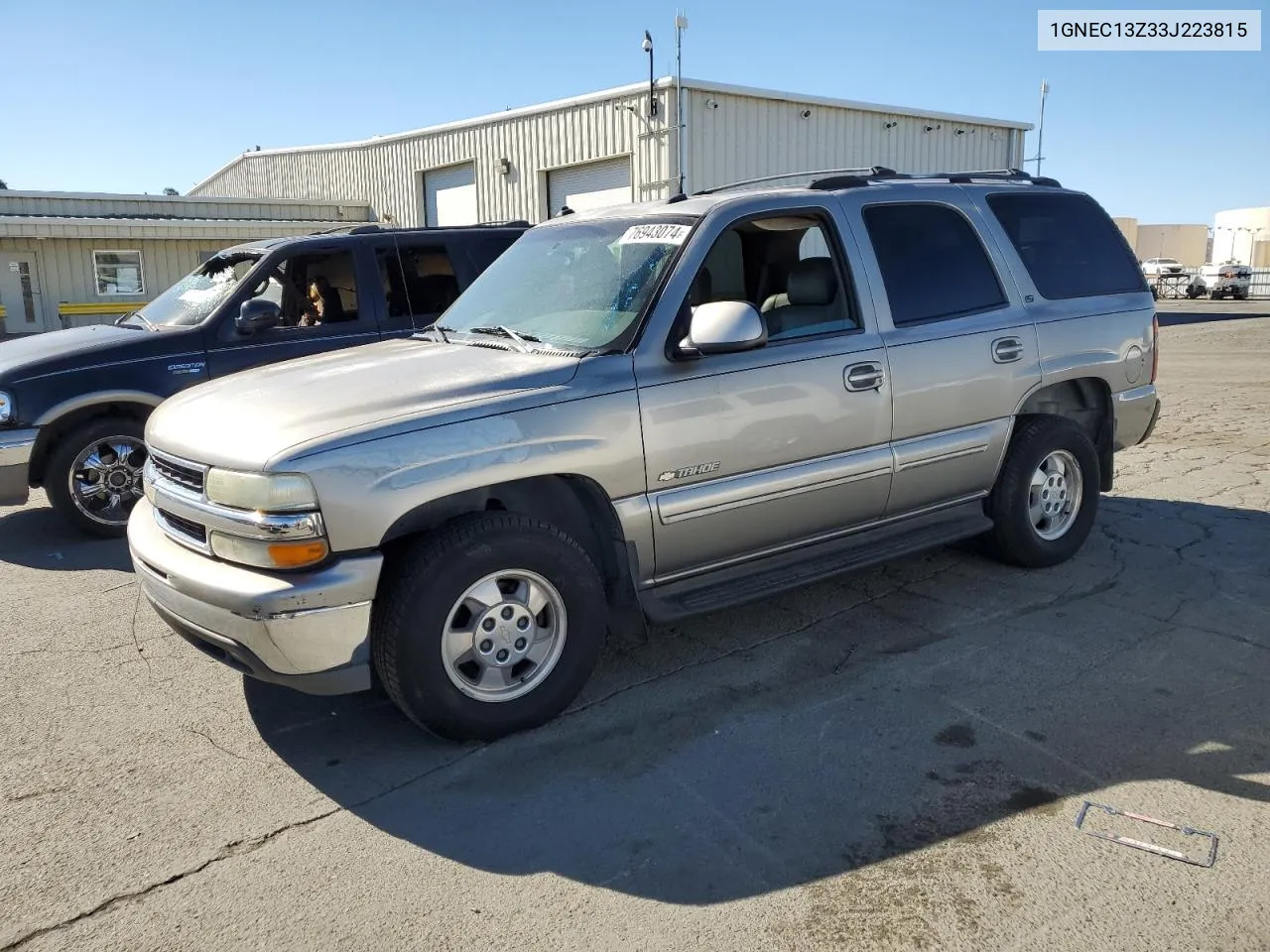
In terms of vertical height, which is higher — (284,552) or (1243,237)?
(1243,237)

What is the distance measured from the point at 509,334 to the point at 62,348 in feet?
13.5

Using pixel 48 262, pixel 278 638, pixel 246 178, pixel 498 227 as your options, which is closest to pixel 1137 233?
pixel 246 178

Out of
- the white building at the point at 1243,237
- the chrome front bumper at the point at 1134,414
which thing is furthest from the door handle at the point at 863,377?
the white building at the point at 1243,237

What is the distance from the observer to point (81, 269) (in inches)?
941

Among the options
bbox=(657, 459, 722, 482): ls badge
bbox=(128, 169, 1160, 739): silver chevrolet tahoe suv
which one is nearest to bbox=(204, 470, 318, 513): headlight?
bbox=(128, 169, 1160, 739): silver chevrolet tahoe suv

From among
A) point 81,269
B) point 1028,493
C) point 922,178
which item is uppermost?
point 81,269

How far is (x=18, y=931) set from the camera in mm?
2684

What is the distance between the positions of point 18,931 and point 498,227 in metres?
6.29

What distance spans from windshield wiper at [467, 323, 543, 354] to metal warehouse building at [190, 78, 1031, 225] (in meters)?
14.2

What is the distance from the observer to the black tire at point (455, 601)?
3.38m

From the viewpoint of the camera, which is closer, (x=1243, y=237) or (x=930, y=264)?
(x=930, y=264)

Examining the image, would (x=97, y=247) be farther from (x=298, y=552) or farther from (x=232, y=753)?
(x=298, y=552)

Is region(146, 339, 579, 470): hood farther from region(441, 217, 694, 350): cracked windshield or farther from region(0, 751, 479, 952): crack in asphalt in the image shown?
region(0, 751, 479, 952): crack in asphalt

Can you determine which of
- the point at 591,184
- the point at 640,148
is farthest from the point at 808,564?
the point at 591,184
